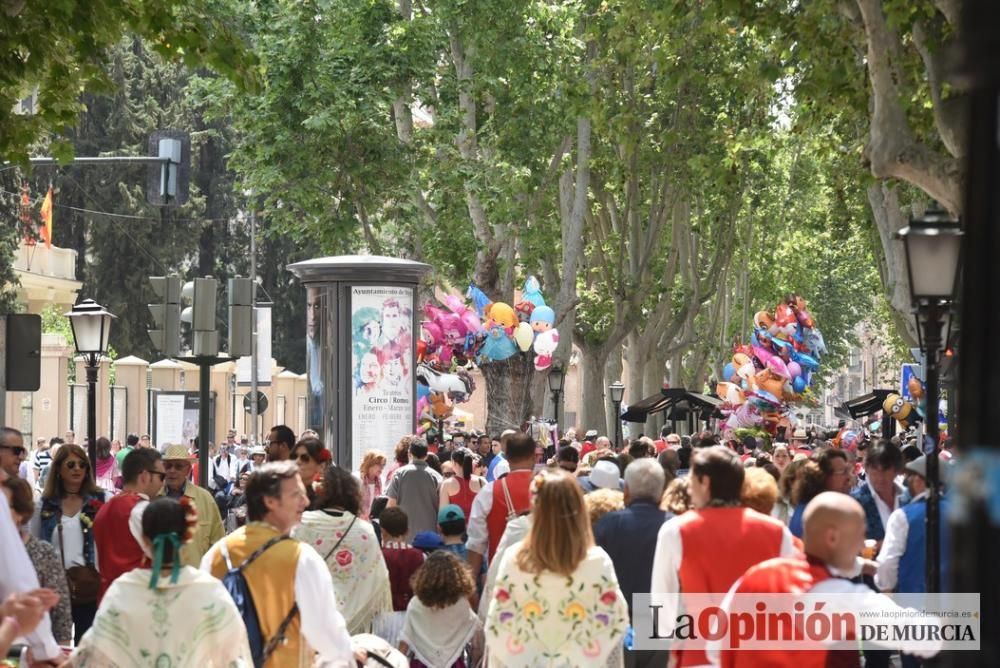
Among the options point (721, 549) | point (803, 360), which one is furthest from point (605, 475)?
point (803, 360)

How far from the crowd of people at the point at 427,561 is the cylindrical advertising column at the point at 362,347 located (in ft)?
23.7

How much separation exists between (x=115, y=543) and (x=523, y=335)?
64.8 ft

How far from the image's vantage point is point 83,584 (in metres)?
9.11

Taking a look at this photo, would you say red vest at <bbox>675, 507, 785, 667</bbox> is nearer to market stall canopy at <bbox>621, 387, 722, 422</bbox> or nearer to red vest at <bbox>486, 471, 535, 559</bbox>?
red vest at <bbox>486, 471, 535, 559</bbox>

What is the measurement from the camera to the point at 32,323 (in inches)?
502

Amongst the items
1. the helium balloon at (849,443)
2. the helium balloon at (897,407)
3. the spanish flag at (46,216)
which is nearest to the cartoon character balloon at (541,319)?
the helium balloon at (849,443)

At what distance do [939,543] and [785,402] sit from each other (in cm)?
2441

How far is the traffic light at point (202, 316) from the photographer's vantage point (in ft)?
46.6

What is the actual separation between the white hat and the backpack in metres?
4.76

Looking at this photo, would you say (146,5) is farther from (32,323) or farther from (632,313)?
(632,313)

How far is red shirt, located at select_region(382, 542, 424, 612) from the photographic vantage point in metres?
9.07

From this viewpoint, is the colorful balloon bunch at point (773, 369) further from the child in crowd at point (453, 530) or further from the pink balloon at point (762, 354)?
the child in crowd at point (453, 530)

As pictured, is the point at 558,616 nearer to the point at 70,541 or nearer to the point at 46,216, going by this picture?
the point at 70,541

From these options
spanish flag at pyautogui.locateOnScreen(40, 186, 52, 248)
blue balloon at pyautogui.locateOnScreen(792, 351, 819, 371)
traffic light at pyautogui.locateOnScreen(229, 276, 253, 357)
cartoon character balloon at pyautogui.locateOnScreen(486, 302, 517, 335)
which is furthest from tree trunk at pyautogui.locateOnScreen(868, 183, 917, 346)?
spanish flag at pyautogui.locateOnScreen(40, 186, 52, 248)
